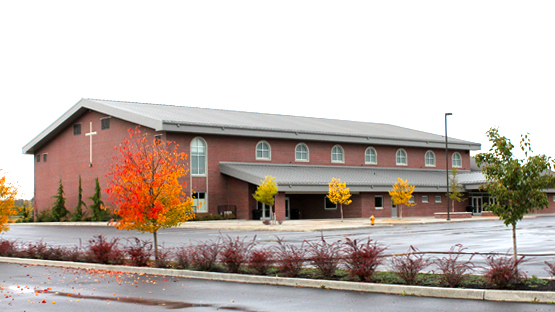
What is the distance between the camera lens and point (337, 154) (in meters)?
53.5

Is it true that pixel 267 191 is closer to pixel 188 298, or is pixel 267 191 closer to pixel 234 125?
pixel 234 125

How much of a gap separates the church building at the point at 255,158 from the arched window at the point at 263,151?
3.4 inches

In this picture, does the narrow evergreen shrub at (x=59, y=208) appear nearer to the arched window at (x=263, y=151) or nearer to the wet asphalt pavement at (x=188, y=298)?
the arched window at (x=263, y=151)

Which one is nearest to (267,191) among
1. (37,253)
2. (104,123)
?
(104,123)

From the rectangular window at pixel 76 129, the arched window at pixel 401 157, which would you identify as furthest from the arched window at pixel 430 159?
the rectangular window at pixel 76 129

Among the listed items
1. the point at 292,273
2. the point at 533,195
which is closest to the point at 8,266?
the point at 292,273

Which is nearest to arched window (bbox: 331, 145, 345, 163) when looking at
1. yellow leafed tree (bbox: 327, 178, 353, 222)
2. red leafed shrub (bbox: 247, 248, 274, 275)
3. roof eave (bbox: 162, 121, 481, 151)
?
roof eave (bbox: 162, 121, 481, 151)

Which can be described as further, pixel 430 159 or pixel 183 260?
pixel 430 159

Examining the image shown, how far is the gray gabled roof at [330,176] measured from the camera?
4375cm

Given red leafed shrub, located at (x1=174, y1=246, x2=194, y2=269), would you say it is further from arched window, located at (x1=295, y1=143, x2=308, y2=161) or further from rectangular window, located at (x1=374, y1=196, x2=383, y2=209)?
arched window, located at (x1=295, y1=143, x2=308, y2=161)

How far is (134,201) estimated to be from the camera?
1573 cm

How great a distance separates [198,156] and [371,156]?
18007mm

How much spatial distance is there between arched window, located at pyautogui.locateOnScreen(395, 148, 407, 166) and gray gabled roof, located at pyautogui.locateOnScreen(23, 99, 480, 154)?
4.12 ft

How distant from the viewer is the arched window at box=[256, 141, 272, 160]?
4866 cm
